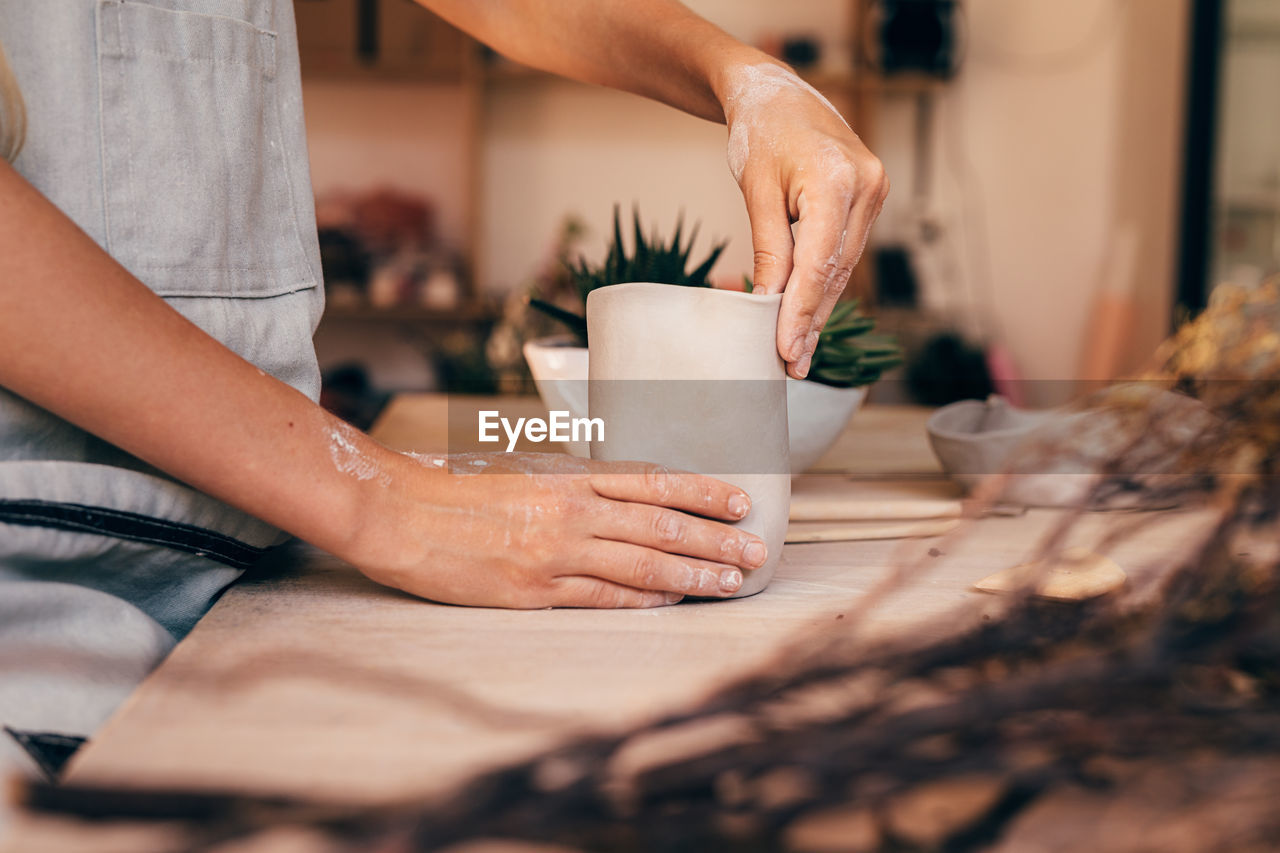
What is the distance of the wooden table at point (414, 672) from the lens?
1.26 ft

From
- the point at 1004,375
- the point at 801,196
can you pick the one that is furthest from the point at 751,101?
the point at 1004,375

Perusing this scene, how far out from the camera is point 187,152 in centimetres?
68

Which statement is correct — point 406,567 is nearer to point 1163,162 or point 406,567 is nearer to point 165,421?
point 165,421

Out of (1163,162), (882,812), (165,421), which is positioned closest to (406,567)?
(165,421)

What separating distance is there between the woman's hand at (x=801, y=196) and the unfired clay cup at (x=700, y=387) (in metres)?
0.04

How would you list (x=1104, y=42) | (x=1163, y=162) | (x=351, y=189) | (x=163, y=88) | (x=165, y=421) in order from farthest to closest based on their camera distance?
(x=351, y=189), (x=1104, y=42), (x=1163, y=162), (x=163, y=88), (x=165, y=421)

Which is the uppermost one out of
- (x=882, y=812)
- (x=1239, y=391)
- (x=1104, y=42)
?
(x=1104, y=42)

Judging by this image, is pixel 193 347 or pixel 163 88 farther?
pixel 163 88

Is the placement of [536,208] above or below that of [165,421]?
above

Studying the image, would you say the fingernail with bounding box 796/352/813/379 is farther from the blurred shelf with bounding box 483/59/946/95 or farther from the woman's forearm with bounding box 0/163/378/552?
the blurred shelf with bounding box 483/59/946/95

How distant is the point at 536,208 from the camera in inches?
149

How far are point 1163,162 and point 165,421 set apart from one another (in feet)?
10.3

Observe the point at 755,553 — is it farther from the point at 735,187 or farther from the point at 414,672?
the point at 735,187

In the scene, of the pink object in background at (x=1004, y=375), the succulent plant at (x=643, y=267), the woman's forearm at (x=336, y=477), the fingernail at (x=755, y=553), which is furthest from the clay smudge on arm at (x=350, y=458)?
the pink object in background at (x=1004, y=375)
